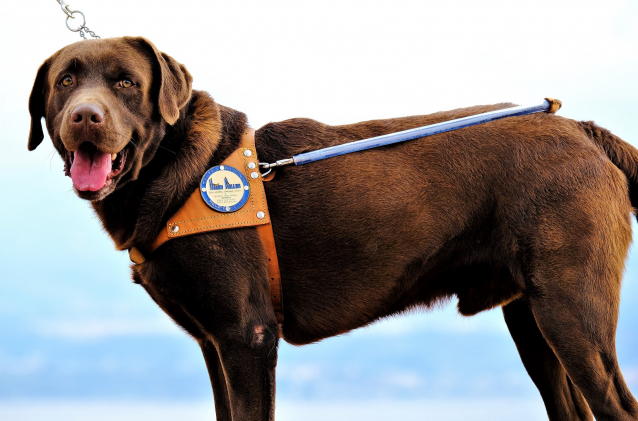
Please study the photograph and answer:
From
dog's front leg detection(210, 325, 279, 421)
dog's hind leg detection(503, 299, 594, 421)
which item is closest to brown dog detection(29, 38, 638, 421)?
dog's front leg detection(210, 325, 279, 421)

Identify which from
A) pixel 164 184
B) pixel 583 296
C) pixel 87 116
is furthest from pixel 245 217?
pixel 583 296

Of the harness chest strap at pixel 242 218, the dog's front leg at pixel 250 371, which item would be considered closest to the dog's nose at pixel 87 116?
the harness chest strap at pixel 242 218

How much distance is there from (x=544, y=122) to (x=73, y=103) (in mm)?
2649

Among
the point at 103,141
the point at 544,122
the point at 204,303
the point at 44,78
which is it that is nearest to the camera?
the point at 103,141

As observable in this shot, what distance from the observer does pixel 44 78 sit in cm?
351

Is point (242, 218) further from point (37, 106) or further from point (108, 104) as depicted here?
point (37, 106)

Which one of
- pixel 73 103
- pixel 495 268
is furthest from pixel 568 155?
pixel 73 103

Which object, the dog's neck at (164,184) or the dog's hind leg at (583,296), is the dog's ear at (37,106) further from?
the dog's hind leg at (583,296)

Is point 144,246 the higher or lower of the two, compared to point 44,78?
lower

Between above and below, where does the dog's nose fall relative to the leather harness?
above

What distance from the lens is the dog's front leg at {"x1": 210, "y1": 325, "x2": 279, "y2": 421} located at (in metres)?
3.28

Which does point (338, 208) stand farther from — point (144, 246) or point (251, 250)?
point (144, 246)

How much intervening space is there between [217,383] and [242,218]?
1.10 m

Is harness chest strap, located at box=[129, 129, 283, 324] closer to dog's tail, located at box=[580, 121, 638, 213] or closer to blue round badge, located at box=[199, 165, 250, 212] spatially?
blue round badge, located at box=[199, 165, 250, 212]
